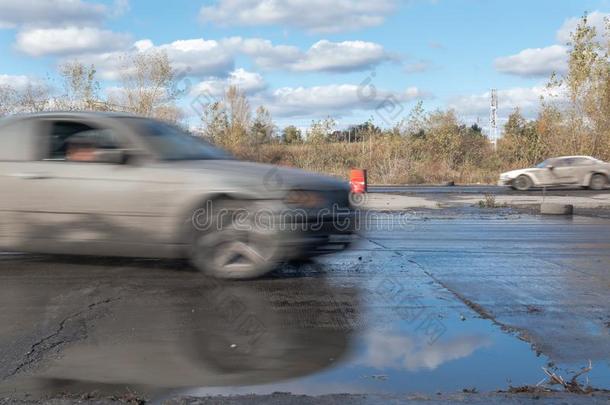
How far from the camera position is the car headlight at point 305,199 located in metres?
5.99

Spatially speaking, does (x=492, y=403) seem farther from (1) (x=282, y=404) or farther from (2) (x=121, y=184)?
(2) (x=121, y=184)

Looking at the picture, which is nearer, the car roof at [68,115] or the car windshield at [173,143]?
the car windshield at [173,143]

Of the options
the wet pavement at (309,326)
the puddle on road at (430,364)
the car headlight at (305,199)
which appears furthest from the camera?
the car headlight at (305,199)

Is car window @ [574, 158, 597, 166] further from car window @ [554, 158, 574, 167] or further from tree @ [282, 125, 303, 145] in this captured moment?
tree @ [282, 125, 303, 145]

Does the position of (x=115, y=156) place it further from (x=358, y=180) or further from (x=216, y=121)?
(x=216, y=121)

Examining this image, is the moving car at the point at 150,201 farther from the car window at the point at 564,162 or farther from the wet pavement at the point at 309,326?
the car window at the point at 564,162

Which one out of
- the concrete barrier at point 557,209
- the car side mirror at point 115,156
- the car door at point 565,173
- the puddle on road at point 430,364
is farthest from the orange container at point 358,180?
the puddle on road at point 430,364

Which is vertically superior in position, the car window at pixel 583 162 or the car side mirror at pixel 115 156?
the car side mirror at pixel 115 156

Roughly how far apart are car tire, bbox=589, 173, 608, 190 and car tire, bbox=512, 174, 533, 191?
2242 mm

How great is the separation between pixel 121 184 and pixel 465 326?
3558mm

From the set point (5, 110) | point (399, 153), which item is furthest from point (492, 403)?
point (399, 153)

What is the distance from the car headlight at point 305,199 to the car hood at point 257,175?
0.18 ft

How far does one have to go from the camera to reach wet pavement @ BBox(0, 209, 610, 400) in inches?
145

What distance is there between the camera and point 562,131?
33.8 metres
